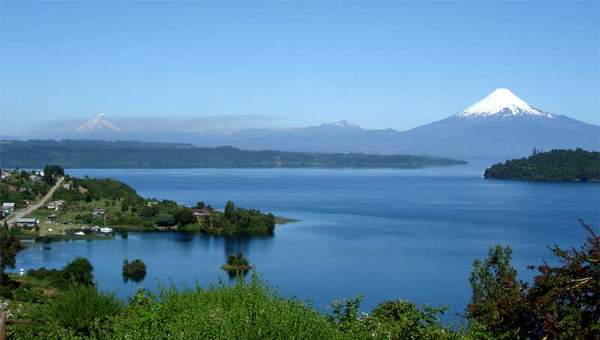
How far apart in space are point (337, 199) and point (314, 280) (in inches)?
859

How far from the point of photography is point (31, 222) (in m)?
24.7

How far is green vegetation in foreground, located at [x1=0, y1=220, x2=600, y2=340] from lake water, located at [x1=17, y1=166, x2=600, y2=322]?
226 cm

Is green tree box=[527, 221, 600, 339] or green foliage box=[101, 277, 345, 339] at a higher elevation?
green tree box=[527, 221, 600, 339]

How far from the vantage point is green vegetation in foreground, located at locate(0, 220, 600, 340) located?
124 inches

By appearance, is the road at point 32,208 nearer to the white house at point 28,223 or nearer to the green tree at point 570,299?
the white house at point 28,223

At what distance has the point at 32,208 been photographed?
29.0 metres

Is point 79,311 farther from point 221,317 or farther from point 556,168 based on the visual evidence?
point 556,168

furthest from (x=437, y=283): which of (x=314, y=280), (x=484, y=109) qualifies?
(x=484, y=109)

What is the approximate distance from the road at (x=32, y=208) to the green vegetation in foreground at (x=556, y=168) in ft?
99.1

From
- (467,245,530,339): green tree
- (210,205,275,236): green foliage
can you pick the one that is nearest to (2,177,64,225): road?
(210,205,275,236): green foliage

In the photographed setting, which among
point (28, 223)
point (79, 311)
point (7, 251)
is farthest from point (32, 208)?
point (79, 311)

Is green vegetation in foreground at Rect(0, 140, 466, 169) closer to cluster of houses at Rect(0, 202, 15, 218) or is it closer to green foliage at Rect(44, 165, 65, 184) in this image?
green foliage at Rect(44, 165, 65, 184)

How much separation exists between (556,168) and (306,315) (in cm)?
4797

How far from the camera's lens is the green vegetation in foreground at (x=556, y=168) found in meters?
47.8
